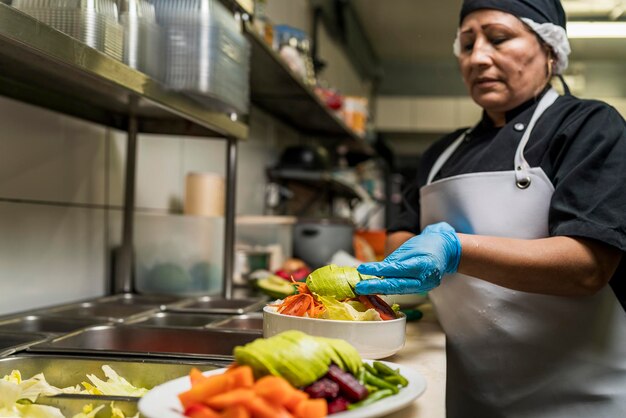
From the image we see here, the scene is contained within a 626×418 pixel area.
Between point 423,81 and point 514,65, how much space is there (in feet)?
21.8

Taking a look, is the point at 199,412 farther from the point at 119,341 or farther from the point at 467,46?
the point at 467,46

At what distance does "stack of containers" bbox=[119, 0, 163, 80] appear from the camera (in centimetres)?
142

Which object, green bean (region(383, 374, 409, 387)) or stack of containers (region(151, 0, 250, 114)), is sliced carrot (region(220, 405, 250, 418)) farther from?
stack of containers (region(151, 0, 250, 114))

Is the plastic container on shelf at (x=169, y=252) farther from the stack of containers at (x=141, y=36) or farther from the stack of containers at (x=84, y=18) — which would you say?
the stack of containers at (x=84, y=18)

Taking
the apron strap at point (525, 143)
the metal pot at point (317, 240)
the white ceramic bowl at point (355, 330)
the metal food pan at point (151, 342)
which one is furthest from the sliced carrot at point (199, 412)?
the metal pot at point (317, 240)

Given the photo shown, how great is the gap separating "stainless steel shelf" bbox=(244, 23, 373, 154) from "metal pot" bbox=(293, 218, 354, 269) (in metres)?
0.63

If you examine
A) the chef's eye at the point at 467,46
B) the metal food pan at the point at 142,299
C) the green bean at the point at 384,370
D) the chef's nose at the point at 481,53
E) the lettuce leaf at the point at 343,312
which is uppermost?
the chef's eye at the point at 467,46

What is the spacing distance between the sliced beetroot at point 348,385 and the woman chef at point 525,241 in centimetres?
39

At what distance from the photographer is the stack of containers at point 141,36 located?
142 cm

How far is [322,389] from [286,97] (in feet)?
8.41

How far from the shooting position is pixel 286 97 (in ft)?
10.4

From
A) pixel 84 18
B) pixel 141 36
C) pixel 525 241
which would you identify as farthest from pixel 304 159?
pixel 84 18

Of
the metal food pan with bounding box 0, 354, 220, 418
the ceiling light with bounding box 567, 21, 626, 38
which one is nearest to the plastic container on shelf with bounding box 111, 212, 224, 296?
the metal food pan with bounding box 0, 354, 220, 418

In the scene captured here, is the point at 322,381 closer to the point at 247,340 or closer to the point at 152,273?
the point at 247,340
